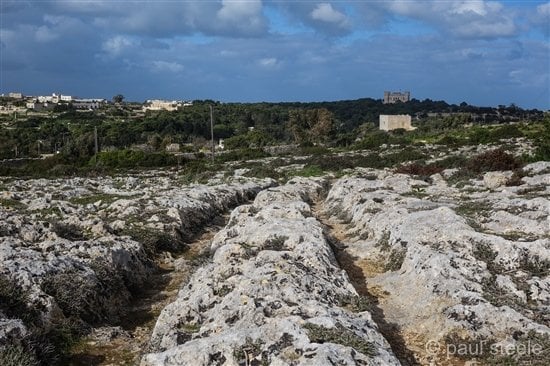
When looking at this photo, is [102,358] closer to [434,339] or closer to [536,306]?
[434,339]

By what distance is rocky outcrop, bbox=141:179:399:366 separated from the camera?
6859mm

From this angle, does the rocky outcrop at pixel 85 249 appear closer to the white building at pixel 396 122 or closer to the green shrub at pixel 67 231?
the green shrub at pixel 67 231

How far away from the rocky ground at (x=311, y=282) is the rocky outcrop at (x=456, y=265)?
3 centimetres

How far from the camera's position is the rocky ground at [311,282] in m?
7.44

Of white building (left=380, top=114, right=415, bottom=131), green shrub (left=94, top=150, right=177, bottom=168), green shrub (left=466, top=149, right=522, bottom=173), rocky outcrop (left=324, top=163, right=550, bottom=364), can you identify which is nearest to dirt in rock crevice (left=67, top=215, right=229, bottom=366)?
rocky outcrop (left=324, top=163, right=550, bottom=364)

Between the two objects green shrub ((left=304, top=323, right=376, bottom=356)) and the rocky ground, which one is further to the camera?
the rocky ground

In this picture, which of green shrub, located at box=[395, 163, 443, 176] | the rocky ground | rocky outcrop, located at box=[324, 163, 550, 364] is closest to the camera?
the rocky ground

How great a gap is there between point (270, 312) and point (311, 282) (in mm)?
1517

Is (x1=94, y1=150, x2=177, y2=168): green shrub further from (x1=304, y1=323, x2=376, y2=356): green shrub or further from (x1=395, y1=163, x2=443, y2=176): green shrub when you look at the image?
(x1=304, y1=323, x2=376, y2=356): green shrub

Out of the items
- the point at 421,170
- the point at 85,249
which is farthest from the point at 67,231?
the point at 421,170

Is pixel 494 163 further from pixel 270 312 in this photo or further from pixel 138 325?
pixel 270 312

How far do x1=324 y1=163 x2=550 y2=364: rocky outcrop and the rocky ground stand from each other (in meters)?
0.03

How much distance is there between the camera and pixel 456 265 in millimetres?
10633

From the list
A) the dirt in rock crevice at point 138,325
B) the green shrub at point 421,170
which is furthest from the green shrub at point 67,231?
the green shrub at point 421,170
